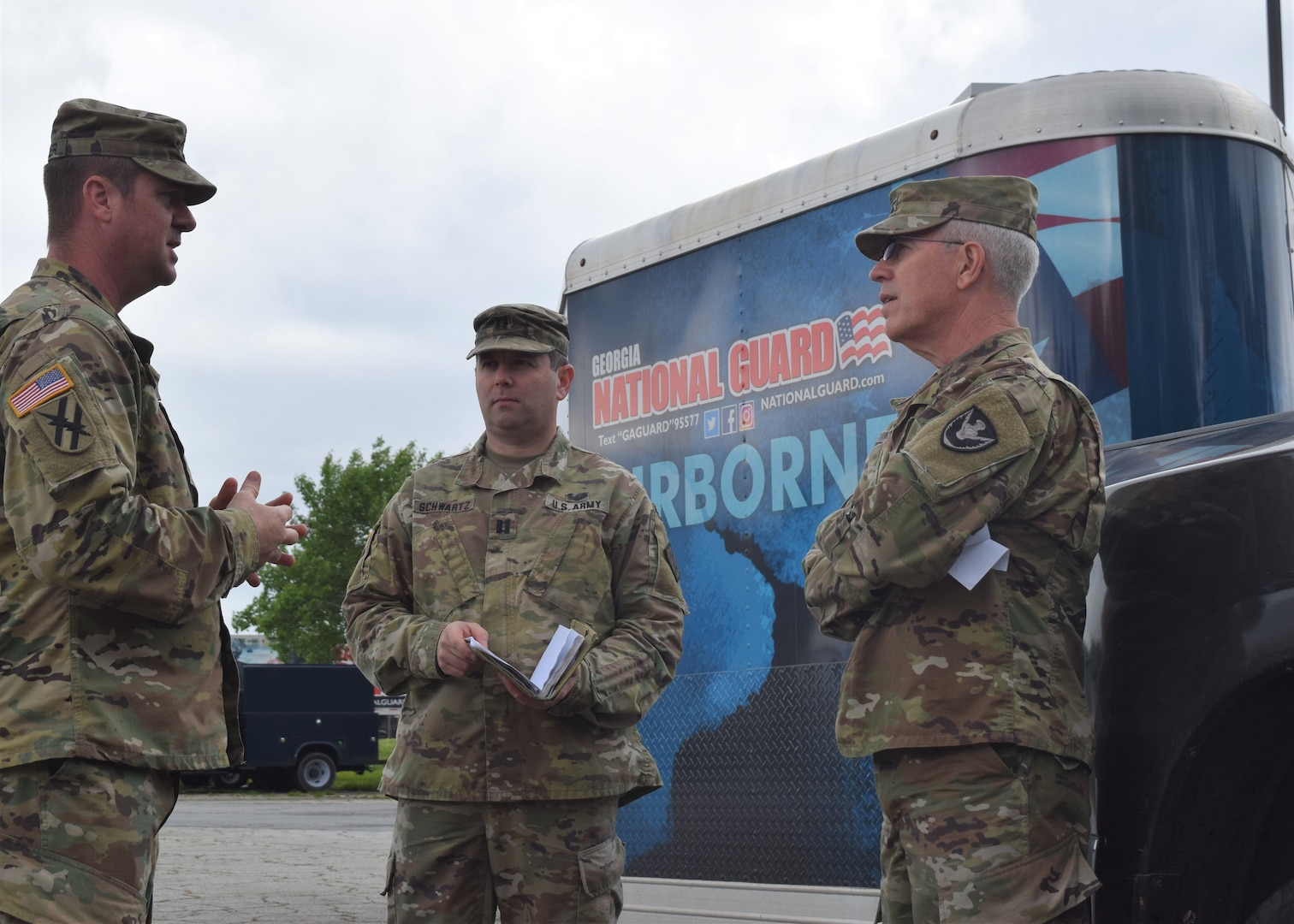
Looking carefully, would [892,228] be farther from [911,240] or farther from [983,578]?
[983,578]

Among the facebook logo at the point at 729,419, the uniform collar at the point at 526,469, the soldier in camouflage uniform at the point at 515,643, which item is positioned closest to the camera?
the soldier in camouflage uniform at the point at 515,643

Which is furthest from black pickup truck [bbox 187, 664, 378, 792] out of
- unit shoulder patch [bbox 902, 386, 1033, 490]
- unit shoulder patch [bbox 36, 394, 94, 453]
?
unit shoulder patch [bbox 902, 386, 1033, 490]

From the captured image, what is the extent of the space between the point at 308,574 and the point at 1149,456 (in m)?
38.3

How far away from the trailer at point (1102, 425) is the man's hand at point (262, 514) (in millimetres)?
1617

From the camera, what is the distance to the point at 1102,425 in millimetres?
4020

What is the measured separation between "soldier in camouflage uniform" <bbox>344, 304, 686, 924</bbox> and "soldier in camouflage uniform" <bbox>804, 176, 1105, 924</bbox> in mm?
896

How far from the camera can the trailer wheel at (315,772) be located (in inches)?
920

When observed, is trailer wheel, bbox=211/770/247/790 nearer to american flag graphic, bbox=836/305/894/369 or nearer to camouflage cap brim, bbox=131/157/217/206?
american flag graphic, bbox=836/305/894/369

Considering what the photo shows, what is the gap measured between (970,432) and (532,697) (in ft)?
4.08

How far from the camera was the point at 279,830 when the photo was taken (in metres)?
14.5

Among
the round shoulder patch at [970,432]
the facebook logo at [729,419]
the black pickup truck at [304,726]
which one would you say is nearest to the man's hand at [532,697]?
the round shoulder patch at [970,432]

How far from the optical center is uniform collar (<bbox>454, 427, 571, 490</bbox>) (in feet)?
12.4

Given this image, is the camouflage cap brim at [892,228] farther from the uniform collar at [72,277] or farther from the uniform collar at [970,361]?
the uniform collar at [72,277]

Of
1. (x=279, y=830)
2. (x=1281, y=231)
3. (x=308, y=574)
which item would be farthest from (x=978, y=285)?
(x=308, y=574)
